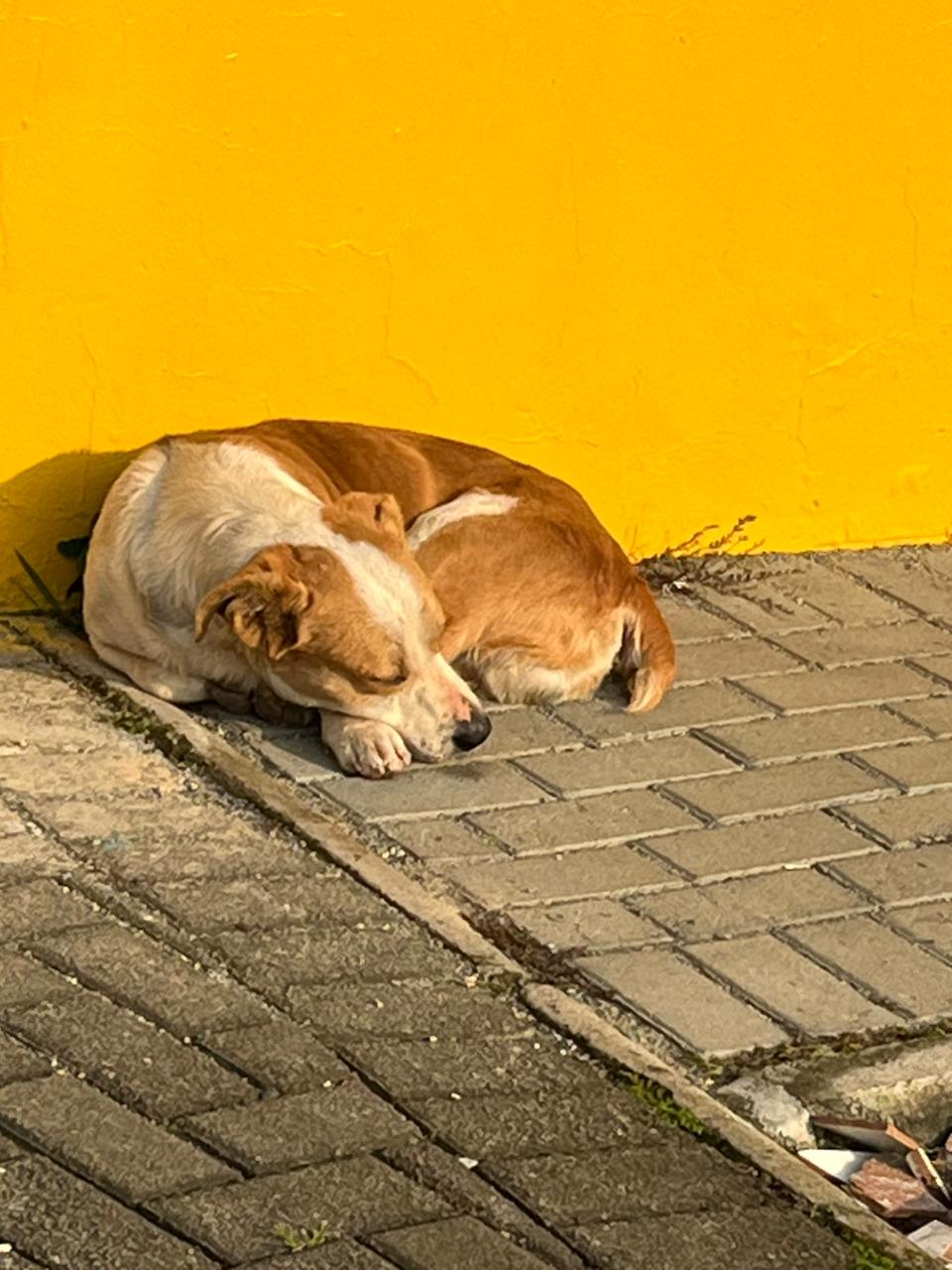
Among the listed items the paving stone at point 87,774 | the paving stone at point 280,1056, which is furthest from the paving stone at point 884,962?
the paving stone at point 87,774

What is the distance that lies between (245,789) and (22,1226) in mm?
1883

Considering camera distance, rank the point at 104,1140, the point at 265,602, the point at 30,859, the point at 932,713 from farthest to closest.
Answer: the point at 932,713, the point at 265,602, the point at 30,859, the point at 104,1140

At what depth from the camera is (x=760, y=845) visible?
5848 mm

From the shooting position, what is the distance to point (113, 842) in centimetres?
545

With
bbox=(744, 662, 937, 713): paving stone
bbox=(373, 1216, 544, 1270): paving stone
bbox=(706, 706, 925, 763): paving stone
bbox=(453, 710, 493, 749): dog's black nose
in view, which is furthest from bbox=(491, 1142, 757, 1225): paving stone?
bbox=(744, 662, 937, 713): paving stone

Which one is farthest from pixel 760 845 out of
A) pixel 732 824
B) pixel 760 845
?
pixel 732 824

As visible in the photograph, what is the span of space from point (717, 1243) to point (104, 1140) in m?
1.06

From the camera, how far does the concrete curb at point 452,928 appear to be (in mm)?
4410

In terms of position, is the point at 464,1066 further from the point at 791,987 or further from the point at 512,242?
the point at 512,242

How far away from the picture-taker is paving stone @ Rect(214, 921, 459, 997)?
4945 millimetres

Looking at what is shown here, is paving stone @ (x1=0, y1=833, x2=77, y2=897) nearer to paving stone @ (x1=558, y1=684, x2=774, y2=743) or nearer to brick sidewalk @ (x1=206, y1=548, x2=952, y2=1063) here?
brick sidewalk @ (x1=206, y1=548, x2=952, y2=1063)

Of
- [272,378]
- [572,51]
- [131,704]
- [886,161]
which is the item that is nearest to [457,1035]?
[131,704]

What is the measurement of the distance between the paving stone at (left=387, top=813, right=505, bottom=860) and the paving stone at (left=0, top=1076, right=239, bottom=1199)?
1.36 metres

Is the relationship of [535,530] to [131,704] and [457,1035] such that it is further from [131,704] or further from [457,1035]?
[457,1035]
